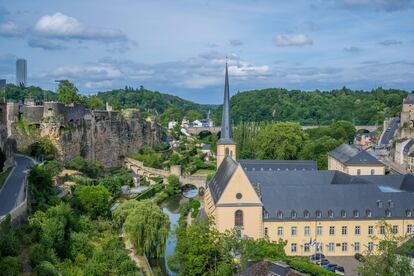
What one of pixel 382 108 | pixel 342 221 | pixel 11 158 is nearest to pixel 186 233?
pixel 342 221

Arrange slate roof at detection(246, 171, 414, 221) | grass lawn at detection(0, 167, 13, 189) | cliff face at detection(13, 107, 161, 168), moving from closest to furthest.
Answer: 1. slate roof at detection(246, 171, 414, 221)
2. grass lawn at detection(0, 167, 13, 189)
3. cliff face at detection(13, 107, 161, 168)

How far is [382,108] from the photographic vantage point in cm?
13725

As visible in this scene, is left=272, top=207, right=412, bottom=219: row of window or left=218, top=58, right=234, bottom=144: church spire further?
left=218, top=58, right=234, bottom=144: church spire

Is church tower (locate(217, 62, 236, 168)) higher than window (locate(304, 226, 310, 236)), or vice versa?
church tower (locate(217, 62, 236, 168))

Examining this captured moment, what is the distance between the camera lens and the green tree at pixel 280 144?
244 ft

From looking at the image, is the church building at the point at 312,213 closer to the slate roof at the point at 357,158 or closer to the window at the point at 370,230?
the window at the point at 370,230

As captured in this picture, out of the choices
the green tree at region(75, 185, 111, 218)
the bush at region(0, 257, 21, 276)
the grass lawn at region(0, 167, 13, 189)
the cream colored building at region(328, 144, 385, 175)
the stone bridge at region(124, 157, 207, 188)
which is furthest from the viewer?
the stone bridge at region(124, 157, 207, 188)

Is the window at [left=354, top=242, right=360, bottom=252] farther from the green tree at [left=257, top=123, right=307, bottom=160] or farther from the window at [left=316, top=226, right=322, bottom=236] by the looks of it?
the green tree at [left=257, top=123, right=307, bottom=160]

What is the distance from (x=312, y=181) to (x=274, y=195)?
9.19 metres

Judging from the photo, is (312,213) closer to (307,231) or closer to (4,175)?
(307,231)

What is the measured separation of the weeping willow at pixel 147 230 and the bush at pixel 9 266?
1217 cm

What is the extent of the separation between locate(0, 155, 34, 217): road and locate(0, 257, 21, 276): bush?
5936 millimetres

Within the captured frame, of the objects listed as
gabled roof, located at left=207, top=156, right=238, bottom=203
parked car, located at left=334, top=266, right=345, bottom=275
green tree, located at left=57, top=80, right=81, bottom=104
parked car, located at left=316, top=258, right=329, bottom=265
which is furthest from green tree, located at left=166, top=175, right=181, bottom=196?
parked car, located at left=334, top=266, right=345, bottom=275

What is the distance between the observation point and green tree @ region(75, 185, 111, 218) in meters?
44.2
